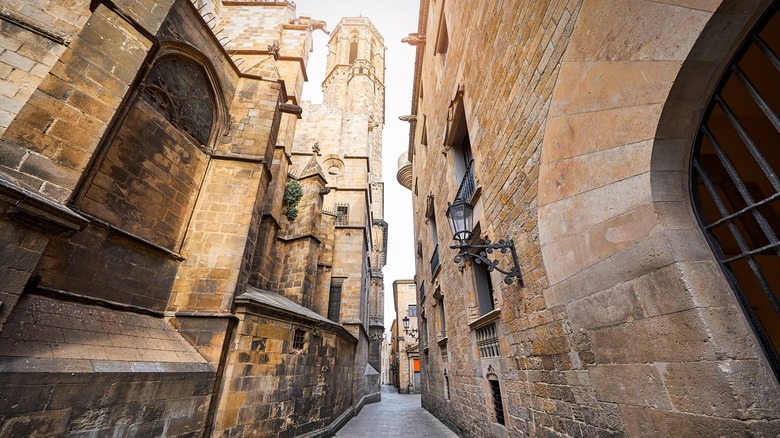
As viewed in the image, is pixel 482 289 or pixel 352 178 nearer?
pixel 482 289

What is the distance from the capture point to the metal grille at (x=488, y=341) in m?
4.14

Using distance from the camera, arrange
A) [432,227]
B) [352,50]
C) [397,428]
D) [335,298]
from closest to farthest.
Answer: [397,428] → [432,227] → [335,298] → [352,50]

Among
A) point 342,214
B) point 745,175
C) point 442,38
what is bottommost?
point 745,175

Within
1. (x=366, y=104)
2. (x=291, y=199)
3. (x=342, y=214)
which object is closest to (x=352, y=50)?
(x=366, y=104)

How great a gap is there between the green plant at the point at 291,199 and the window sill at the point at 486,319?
8.02 meters

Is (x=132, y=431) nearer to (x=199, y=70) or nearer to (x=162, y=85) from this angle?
(x=162, y=85)

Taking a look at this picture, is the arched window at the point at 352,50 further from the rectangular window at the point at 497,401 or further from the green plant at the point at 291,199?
the rectangular window at the point at 497,401

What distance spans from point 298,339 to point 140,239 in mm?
3465

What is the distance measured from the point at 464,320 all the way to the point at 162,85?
7322mm

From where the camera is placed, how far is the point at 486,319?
4.23 meters

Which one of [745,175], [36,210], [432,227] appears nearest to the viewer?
[745,175]

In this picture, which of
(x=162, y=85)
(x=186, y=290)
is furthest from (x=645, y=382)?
(x=162, y=85)

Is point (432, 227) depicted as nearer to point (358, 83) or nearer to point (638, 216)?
point (638, 216)

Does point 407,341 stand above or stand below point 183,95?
below
